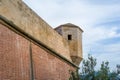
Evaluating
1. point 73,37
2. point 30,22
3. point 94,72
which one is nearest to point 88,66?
point 94,72

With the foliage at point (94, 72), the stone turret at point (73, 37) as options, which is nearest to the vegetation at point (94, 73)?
the foliage at point (94, 72)

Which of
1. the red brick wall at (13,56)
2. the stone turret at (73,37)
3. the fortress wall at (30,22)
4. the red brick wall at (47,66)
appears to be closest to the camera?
the red brick wall at (13,56)

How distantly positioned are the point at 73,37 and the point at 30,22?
4.91m

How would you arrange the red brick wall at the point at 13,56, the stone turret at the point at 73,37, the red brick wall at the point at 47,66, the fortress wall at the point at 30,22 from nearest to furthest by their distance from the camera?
the red brick wall at the point at 13,56 → the fortress wall at the point at 30,22 → the red brick wall at the point at 47,66 → the stone turret at the point at 73,37

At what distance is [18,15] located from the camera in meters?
9.35

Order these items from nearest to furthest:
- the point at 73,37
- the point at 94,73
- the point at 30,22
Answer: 1. the point at 94,73
2. the point at 30,22
3. the point at 73,37

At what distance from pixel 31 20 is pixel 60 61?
9.17ft

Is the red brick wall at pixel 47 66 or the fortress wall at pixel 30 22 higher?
the fortress wall at pixel 30 22

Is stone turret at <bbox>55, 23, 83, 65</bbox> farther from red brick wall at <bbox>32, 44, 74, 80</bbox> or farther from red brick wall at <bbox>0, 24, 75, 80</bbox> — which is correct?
red brick wall at <bbox>0, 24, 75, 80</bbox>

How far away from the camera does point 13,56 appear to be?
329 inches

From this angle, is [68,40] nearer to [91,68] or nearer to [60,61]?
[60,61]

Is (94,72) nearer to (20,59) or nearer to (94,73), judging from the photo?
(94,73)

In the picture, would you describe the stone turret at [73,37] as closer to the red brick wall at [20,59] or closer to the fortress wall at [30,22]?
the fortress wall at [30,22]

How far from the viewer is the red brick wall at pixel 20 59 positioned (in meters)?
7.96
